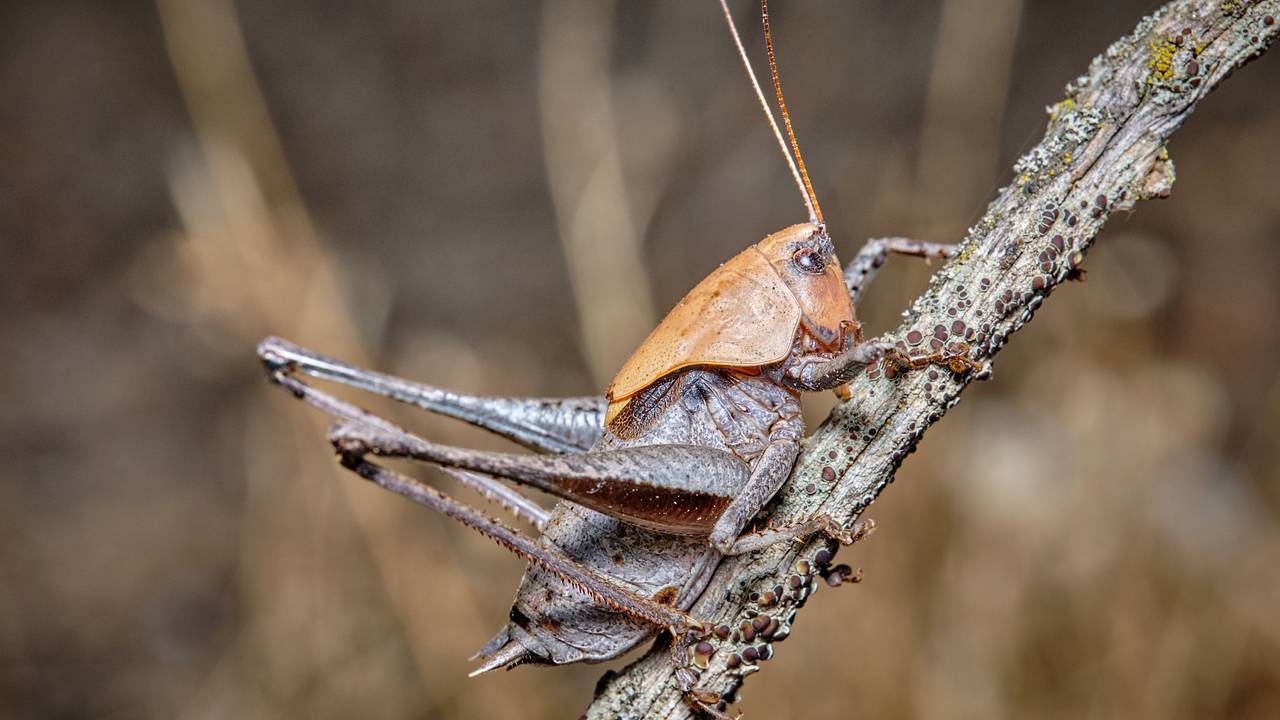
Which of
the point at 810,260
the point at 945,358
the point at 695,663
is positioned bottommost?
the point at 695,663

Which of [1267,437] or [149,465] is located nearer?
[1267,437]

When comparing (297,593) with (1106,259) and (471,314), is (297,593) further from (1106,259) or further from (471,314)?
(1106,259)

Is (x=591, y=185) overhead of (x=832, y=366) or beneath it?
overhead

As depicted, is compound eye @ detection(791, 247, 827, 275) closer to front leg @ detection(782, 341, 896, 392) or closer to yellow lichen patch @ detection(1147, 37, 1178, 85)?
front leg @ detection(782, 341, 896, 392)

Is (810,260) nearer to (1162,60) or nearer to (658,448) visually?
(658,448)

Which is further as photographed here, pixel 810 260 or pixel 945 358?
pixel 810 260

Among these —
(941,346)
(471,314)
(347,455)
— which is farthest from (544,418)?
(471,314)

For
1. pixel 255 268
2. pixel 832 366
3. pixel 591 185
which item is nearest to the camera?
pixel 832 366

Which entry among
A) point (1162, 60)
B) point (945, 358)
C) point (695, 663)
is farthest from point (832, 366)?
point (1162, 60)
